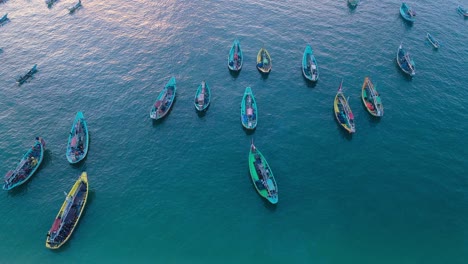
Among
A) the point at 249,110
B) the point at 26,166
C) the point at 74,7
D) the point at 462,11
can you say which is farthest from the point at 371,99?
the point at 74,7

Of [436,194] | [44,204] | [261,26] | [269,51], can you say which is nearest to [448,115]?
[436,194]

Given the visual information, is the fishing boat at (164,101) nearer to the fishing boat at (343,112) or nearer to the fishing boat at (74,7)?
the fishing boat at (343,112)

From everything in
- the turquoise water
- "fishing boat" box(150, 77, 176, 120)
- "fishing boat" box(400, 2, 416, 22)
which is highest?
"fishing boat" box(400, 2, 416, 22)

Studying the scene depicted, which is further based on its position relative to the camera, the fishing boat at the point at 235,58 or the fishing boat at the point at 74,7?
the fishing boat at the point at 74,7

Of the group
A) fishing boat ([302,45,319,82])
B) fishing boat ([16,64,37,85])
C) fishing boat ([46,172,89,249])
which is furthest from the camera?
fishing boat ([16,64,37,85])

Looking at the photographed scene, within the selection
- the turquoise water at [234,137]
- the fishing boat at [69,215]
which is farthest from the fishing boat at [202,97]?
the fishing boat at [69,215]

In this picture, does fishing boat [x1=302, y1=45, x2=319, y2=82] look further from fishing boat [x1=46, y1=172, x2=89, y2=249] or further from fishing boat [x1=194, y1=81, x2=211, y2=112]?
fishing boat [x1=46, y1=172, x2=89, y2=249]

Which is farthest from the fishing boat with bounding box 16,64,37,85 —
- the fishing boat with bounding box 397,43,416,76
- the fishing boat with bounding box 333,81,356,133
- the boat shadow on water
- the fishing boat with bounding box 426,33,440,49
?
the fishing boat with bounding box 426,33,440,49
